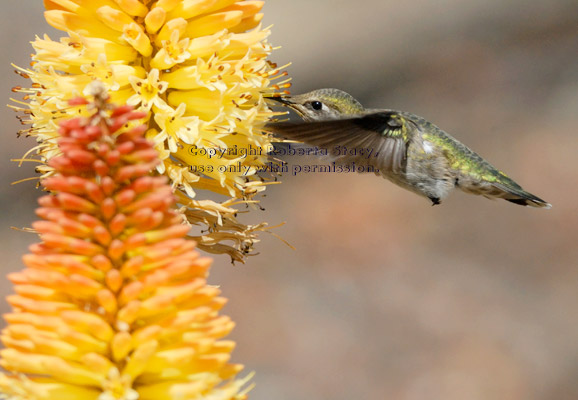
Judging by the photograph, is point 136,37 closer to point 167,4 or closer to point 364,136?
point 167,4

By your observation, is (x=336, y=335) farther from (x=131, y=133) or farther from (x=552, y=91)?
(x=131, y=133)

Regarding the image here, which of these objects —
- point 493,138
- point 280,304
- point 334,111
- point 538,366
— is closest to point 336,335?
point 280,304

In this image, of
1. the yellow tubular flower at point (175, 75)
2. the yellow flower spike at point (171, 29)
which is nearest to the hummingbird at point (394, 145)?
the yellow tubular flower at point (175, 75)

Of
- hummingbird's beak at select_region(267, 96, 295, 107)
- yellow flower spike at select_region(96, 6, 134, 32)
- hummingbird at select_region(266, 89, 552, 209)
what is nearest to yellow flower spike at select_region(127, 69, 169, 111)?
yellow flower spike at select_region(96, 6, 134, 32)

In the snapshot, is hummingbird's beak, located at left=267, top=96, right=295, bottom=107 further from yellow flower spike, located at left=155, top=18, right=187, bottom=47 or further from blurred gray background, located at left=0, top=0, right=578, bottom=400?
blurred gray background, located at left=0, top=0, right=578, bottom=400

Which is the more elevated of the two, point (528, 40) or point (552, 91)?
point (528, 40)

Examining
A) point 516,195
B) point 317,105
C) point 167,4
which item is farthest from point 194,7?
point 516,195

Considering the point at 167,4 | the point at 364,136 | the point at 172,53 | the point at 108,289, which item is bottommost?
the point at 108,289
